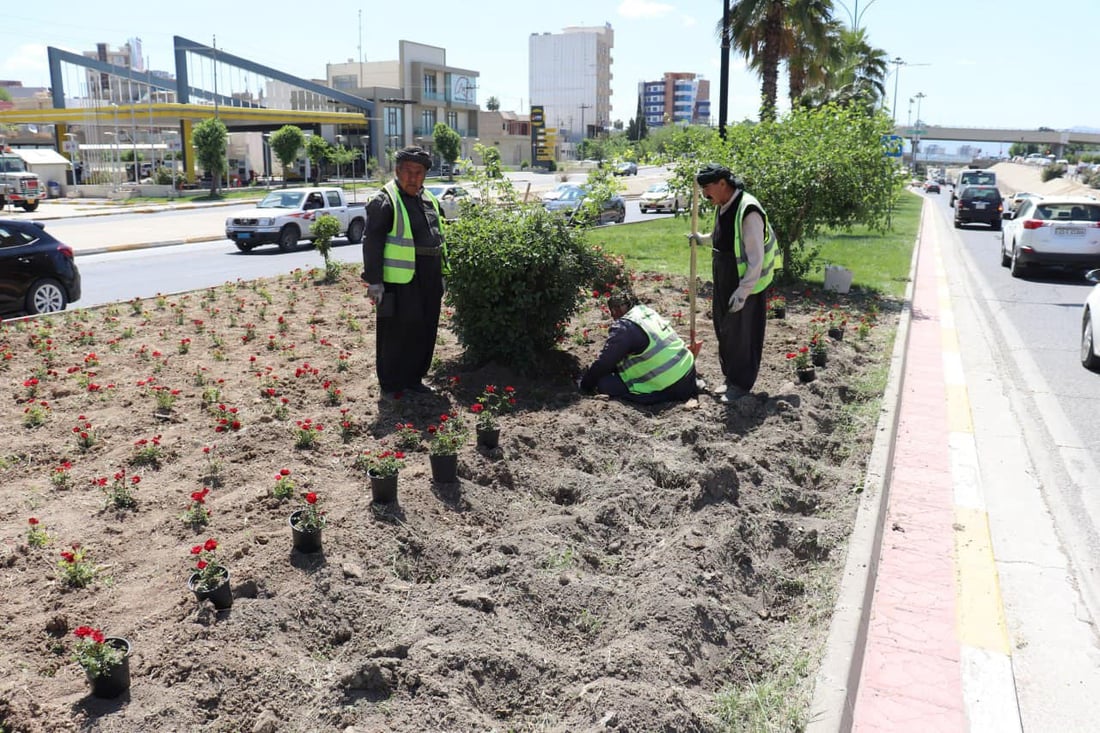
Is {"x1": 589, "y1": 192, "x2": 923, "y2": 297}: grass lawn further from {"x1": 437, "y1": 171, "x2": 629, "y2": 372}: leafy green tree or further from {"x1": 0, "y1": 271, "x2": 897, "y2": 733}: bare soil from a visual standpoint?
{"x1": 0, "y1": 271, "x2": 897, "y2": 733}: bare soil

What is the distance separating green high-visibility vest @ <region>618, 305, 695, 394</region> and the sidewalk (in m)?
1.55

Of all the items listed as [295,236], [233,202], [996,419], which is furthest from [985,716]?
[233,202]

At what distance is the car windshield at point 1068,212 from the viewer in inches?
695

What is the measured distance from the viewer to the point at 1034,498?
591 cm

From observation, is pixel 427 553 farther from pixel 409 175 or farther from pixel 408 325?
pixel 409 175

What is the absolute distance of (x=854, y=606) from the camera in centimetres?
412

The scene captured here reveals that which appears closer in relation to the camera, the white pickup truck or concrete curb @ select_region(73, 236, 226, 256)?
the white pickup truck

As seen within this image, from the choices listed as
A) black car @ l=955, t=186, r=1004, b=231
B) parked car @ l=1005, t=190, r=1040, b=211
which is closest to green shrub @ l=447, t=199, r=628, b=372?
parked car @ l=1005, t=190, r=1040, b=211

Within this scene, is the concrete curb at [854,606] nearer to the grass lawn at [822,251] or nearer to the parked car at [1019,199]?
the grass lawn at [822,251]

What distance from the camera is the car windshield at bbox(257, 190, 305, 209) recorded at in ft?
73.2

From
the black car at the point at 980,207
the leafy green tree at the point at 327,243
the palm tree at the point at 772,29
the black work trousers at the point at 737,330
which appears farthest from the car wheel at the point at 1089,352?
the black car at the point at 980,207

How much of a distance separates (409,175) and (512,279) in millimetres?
1191

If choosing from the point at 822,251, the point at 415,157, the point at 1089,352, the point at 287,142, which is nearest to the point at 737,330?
the point at 415,157

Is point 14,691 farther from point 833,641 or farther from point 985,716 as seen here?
point 985,716
